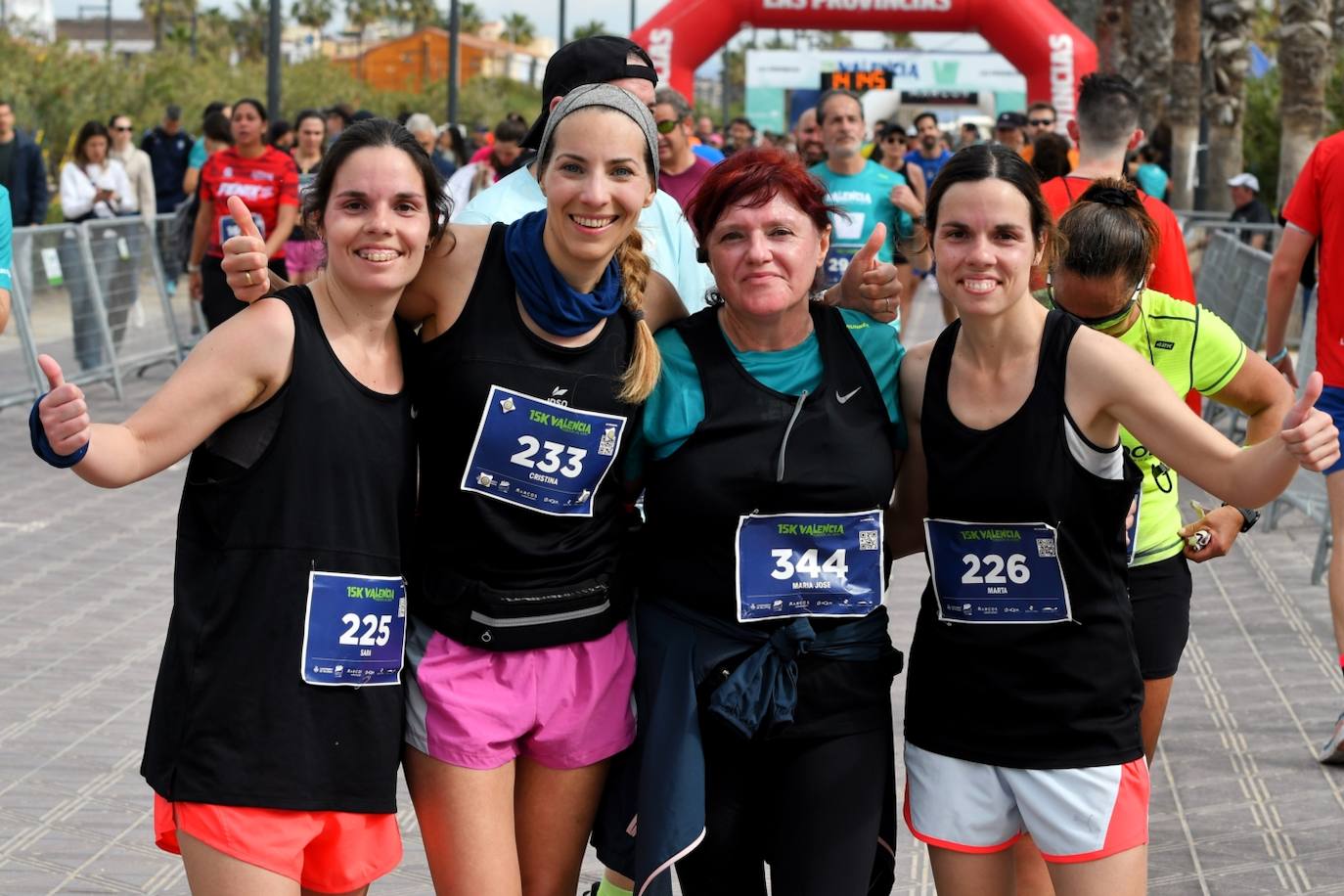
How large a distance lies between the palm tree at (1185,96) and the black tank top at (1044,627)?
762 inches

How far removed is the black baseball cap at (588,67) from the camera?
174 inches

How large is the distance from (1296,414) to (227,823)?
1.94 meters

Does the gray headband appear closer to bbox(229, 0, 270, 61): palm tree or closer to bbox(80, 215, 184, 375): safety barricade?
bbox(80, 215, 184, 375): safety barricade

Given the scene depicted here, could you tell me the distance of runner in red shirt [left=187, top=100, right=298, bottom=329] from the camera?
1144 cm

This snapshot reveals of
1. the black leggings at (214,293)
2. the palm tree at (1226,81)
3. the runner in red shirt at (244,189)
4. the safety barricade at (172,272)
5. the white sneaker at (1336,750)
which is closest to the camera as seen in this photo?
the white sneaker at (1336,750)

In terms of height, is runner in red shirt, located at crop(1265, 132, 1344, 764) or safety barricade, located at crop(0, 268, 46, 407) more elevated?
runner in red shirt, located at crop(1265, 132, 1344, 764)

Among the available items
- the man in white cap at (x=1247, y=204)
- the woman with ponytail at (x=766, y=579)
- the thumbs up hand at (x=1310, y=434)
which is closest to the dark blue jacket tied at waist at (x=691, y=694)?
the woman with ponytail at (x=766, y=579)

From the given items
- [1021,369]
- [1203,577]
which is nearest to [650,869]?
[1021,369]

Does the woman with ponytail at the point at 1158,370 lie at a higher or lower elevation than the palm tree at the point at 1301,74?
lower

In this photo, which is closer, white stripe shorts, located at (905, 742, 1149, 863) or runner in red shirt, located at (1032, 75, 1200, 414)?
white stripe shorts, located at (905, 742, 1149, 863)

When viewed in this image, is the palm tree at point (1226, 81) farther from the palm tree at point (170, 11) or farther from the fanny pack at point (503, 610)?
the palm tree at point (170, 11)

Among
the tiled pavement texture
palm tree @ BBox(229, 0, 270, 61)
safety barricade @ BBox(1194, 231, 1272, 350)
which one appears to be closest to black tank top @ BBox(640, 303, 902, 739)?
the tiled pavement texture

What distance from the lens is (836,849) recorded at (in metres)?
3.32

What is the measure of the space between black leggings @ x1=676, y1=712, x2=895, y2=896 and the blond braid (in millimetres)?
632
